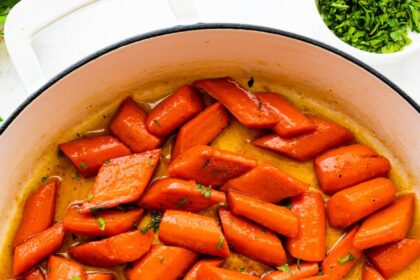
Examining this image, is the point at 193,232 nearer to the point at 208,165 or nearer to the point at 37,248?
the point at 208,165

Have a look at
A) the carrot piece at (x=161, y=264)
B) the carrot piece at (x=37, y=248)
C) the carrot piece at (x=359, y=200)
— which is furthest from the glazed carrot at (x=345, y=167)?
the carrot piece at (x=37, y=248)

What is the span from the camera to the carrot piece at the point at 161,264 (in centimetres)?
216

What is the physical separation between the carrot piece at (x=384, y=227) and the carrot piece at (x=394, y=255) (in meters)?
0.03

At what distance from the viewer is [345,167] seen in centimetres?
225

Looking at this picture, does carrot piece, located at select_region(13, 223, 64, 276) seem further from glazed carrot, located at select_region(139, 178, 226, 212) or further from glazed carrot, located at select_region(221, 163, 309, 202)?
glazed carrot, located at select_region(221, 163, 309, 202)

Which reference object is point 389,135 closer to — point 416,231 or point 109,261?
point 416,231

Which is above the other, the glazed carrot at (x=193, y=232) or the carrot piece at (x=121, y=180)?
the carrot piece at (x=121, y=180)

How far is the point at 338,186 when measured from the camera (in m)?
2.27

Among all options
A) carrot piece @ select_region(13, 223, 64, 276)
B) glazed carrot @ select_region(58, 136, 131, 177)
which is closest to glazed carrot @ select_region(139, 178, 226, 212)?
glazed carrot @ select_region(58, 136, 131, 177)

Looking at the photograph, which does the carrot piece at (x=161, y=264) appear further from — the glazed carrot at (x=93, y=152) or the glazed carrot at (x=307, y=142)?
the glazed carrot at (x=307, y=142)

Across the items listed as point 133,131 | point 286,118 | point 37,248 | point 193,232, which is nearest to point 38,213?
point 37,248

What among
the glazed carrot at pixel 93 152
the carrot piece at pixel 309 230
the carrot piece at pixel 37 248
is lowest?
the carrot piece at pixel 309 230

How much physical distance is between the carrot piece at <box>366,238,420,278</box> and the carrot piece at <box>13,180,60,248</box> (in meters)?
1.00

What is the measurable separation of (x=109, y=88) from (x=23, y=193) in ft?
1.40
